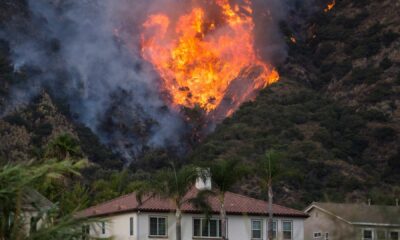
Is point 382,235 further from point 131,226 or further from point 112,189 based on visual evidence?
point 112,189

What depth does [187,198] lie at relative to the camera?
71125mm

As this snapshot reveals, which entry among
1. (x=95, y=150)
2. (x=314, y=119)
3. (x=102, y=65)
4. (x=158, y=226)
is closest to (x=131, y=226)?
(x=158, y=226)

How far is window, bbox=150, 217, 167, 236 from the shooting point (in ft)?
232

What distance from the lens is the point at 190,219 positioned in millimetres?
71875

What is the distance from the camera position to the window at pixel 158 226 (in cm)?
7069

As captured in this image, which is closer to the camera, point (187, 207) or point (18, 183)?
point (18, 183)

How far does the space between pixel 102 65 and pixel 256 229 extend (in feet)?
343

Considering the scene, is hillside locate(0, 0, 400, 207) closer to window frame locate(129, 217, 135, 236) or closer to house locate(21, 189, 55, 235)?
window frame locate(129, 217, 135, 236)

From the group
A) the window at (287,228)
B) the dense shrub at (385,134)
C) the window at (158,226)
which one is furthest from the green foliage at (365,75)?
the window at (158,226)

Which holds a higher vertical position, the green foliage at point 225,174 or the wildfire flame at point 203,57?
the wildfire flame at point 203,57

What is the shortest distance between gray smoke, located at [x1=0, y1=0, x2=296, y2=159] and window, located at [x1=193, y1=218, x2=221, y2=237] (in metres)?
94.7

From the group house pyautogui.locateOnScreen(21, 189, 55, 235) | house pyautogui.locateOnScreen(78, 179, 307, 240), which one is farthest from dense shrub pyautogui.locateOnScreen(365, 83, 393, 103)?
house pyautogui.locateOnScreen(21, 189, 55, 235)

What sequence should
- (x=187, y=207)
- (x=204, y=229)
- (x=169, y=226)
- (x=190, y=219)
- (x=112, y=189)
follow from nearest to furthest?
1. (x=169, y=226)
2. (x=187, y=207)
3. (x=190, y=219)
4. (x=204, y=229)
5. (x=112, y=189)

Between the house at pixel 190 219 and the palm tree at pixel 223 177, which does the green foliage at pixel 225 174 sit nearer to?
the palm tree at pixel 223 177
